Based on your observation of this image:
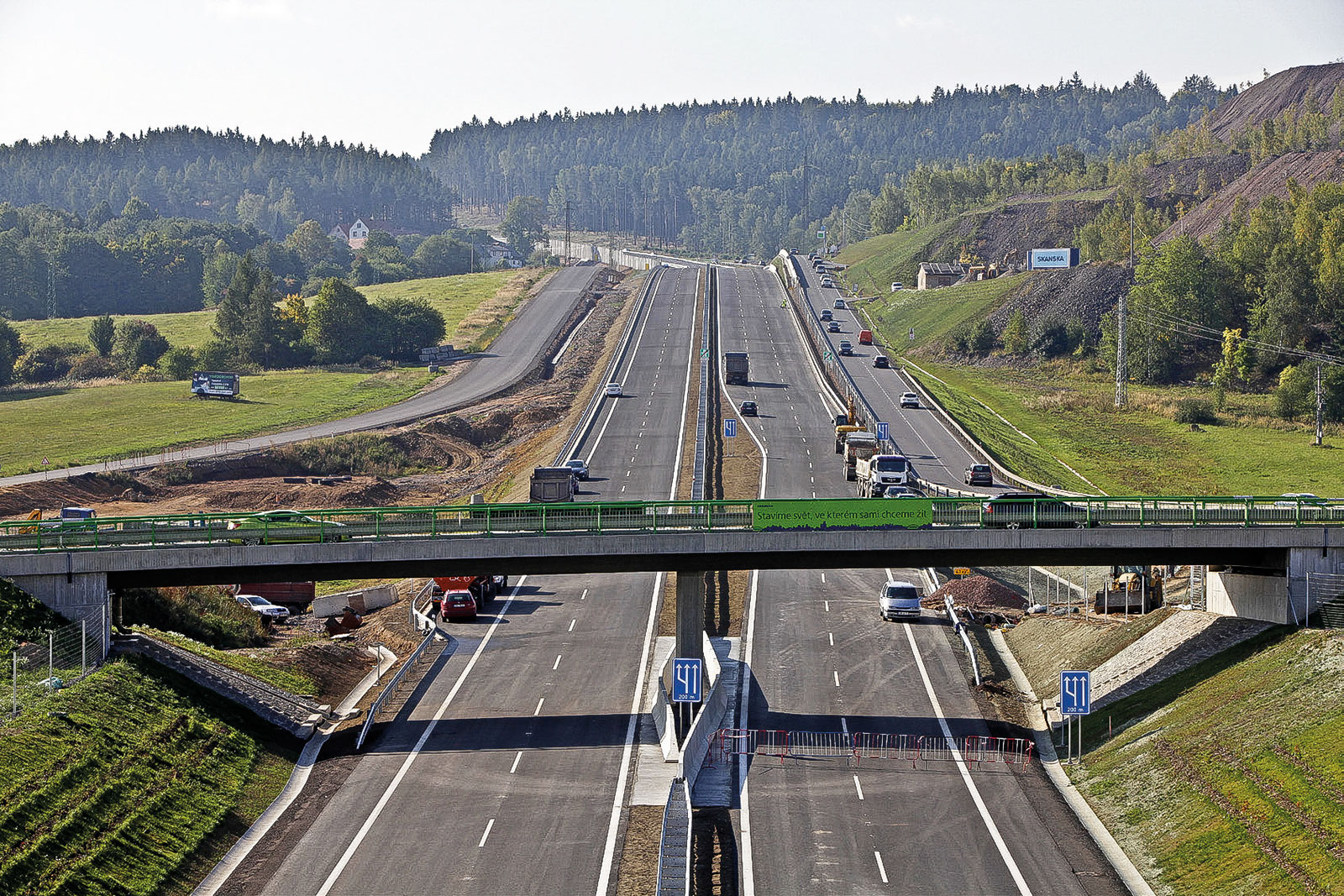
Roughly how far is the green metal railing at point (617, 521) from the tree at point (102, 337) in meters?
124

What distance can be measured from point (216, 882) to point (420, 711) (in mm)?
15693

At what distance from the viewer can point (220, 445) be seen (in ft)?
376

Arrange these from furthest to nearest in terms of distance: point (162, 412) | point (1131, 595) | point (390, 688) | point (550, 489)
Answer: point (162, 412), point (550, 489), point (1131, 595), point (390, 688)

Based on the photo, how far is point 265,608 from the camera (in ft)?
222

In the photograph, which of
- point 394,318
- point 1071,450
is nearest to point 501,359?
point 394,318

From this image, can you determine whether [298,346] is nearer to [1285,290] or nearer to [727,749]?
[1285,290]

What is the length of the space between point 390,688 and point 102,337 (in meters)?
130

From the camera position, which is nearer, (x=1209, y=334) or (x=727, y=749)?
(x=727, y=749)

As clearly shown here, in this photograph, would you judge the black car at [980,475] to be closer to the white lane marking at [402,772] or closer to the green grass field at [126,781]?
the white lane marking at [402,772]

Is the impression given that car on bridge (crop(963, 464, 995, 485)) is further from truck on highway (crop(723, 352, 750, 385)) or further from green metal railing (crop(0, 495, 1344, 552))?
truck on highway (crop(723, 352, 750, 385))

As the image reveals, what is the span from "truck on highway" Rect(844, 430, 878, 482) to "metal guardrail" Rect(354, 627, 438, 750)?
36413 mm

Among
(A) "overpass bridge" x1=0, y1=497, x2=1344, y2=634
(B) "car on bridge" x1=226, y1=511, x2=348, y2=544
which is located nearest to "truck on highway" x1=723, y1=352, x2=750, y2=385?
(A) "overpass bridge" x1=0, y1=497, x2=1344, y2=634

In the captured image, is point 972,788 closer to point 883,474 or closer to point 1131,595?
point 1131,595

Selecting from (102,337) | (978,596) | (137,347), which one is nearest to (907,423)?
(978,596)
